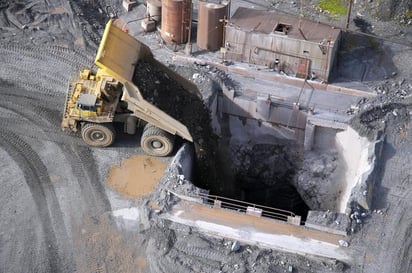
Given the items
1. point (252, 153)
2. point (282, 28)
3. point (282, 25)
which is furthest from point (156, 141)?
point (282, 25)

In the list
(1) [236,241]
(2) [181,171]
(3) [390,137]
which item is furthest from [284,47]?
(1) [236,241]

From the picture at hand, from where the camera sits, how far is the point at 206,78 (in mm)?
20016

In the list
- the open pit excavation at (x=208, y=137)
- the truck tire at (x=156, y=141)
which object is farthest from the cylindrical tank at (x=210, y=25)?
the truck tire at (x=156, y=141)

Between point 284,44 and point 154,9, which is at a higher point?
point 154,9

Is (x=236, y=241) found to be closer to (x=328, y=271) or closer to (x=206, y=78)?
(x=328, y=271)

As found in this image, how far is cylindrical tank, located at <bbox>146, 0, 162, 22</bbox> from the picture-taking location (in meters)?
22.7

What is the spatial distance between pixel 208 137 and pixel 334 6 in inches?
365

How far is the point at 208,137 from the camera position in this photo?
18828mm

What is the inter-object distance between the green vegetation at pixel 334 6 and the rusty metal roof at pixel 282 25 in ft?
8.33

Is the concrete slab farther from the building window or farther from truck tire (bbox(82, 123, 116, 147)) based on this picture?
the building window

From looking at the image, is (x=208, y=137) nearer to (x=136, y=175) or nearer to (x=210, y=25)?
(x=136, y=175)

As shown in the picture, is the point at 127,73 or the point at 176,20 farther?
the point at 176,20

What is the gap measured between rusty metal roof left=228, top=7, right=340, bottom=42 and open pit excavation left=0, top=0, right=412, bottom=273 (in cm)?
8

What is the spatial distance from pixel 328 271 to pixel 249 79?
869cm
